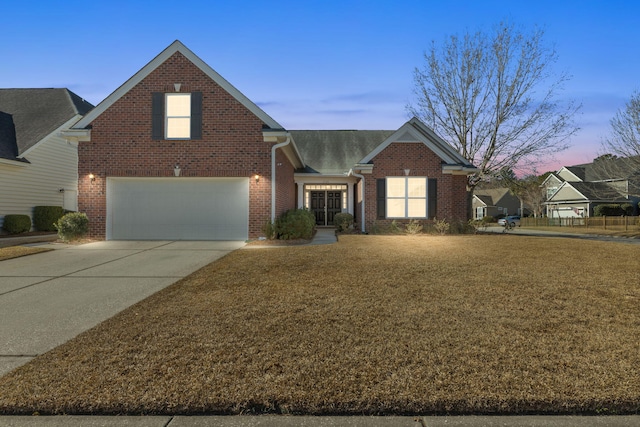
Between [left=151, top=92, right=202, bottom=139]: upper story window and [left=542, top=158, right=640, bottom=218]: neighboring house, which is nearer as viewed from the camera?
[left=151, top=92, right=202, bottom=139]: upper story window

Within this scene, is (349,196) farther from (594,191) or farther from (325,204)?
(594,191)

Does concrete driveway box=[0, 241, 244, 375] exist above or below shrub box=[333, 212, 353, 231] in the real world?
below

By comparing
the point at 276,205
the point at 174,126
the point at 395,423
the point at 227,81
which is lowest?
the point at 395,423

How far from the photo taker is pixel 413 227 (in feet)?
48.2

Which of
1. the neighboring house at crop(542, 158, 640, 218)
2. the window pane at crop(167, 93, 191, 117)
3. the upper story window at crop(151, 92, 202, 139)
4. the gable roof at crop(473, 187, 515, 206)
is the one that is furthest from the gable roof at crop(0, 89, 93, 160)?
the gable roof at crop(473, 187, 515, 206)

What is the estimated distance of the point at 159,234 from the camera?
42.9ft

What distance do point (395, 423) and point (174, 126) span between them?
12.8 meters

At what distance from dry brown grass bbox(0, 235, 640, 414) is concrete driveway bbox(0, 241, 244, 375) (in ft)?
1.36

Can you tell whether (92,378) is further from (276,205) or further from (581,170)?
(581,170)

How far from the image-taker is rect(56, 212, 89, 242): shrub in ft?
39.8

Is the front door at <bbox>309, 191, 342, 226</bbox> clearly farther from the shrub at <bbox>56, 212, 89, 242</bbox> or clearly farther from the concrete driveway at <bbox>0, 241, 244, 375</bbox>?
the shrub at <bbox>56, 212, 89, 242</bbox>

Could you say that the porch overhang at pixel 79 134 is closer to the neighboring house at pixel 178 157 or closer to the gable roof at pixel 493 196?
the neighboring house at pixel 178 157

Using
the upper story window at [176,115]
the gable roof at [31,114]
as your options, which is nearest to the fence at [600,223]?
the upper story window at [176,115]

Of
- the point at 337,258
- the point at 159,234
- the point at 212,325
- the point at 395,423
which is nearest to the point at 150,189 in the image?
the point at 159,234
